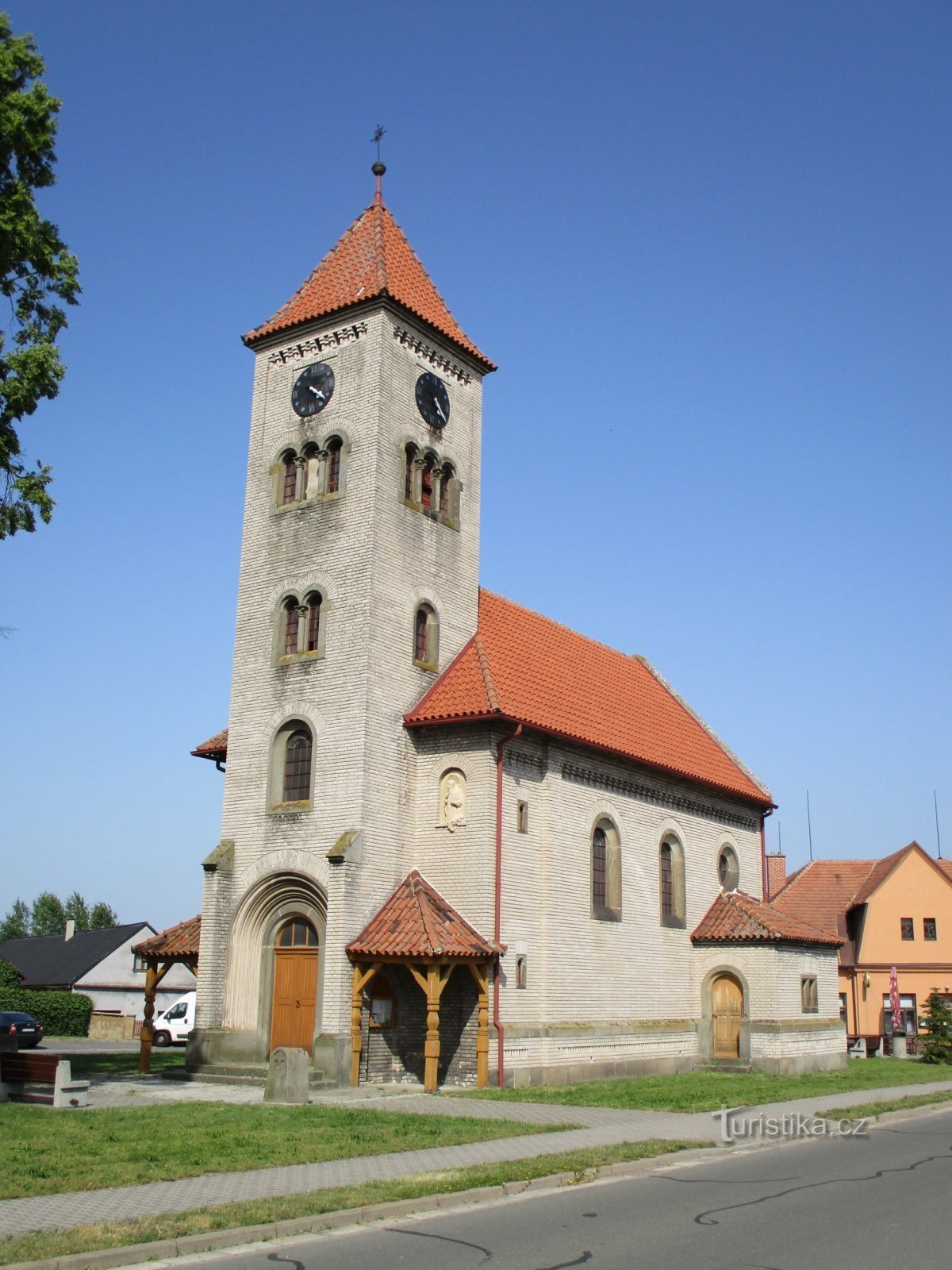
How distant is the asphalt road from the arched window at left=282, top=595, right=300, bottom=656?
1598 centimetres

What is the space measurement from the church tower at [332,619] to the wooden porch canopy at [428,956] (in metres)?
0.35

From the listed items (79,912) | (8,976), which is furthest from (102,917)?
(8,976)

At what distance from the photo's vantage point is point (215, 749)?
1139 inches

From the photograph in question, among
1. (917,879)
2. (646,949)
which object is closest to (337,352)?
(646,949)

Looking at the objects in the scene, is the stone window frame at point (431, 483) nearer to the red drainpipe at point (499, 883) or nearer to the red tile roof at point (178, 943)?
the red drainpipe at point (499, 883)

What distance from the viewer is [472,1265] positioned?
8703 mm

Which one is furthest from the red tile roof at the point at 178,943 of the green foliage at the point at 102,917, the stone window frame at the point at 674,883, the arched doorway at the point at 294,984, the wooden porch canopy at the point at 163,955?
the green foliage at the point at 102,917

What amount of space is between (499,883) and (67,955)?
47221mm

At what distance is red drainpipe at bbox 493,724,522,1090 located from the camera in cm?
2358

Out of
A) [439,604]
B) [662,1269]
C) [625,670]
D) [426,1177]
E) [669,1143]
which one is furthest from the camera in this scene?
[625,670]

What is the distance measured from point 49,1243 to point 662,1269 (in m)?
4.60

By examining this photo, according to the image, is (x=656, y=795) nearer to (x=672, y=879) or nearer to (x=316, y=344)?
(x=672, y=879)

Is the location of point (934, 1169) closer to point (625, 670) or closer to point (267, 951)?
point (267, 951)

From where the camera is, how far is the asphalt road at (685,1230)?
29.2ft
